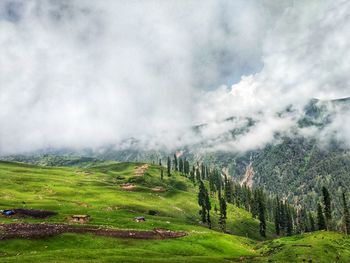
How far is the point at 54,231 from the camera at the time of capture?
6962 cm

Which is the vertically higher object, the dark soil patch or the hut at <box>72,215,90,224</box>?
the dark soil patch

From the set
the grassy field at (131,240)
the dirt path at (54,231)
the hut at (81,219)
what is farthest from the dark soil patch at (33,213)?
the dirt path at (54,231)

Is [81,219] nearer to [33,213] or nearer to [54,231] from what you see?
[33,213]

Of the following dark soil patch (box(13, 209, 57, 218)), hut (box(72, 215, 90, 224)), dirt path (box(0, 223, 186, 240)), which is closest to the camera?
dirt path (box(0, 223, 186, 240))

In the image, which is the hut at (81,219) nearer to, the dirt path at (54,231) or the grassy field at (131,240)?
the grassy field at (131,240)

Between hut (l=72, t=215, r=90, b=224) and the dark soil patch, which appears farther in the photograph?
hut (l=72, t=215, r=90, b=224)

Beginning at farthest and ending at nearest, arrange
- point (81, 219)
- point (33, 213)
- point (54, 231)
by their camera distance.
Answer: point (81, 219) < point (33, 213) < point (54, 231)

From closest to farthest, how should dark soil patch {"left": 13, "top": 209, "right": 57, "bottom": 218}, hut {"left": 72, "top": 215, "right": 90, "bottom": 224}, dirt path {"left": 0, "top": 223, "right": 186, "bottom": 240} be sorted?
dirt path {"left": 0, "top": 223, "right": 186, "bottom": 240} < dark soil patch {"left": 13, "top": 209, "right": 57, "bottom": 218} < hut {"left": 72, "top": 215, "right": 90, "bottom": 224}

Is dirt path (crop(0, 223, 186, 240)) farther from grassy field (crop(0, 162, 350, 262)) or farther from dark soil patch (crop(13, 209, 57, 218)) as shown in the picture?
dark soil patch (crop(13, 209, 57, 218))

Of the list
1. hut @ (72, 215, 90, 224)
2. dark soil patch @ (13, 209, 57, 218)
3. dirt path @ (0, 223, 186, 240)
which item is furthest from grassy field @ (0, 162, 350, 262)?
dark soil patch @ (13, 209, 57, 218)

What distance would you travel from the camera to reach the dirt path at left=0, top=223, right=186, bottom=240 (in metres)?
65.1

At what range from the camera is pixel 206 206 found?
151 m

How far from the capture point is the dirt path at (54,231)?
65.1m

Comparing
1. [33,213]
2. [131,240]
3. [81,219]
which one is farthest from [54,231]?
[33,213]
